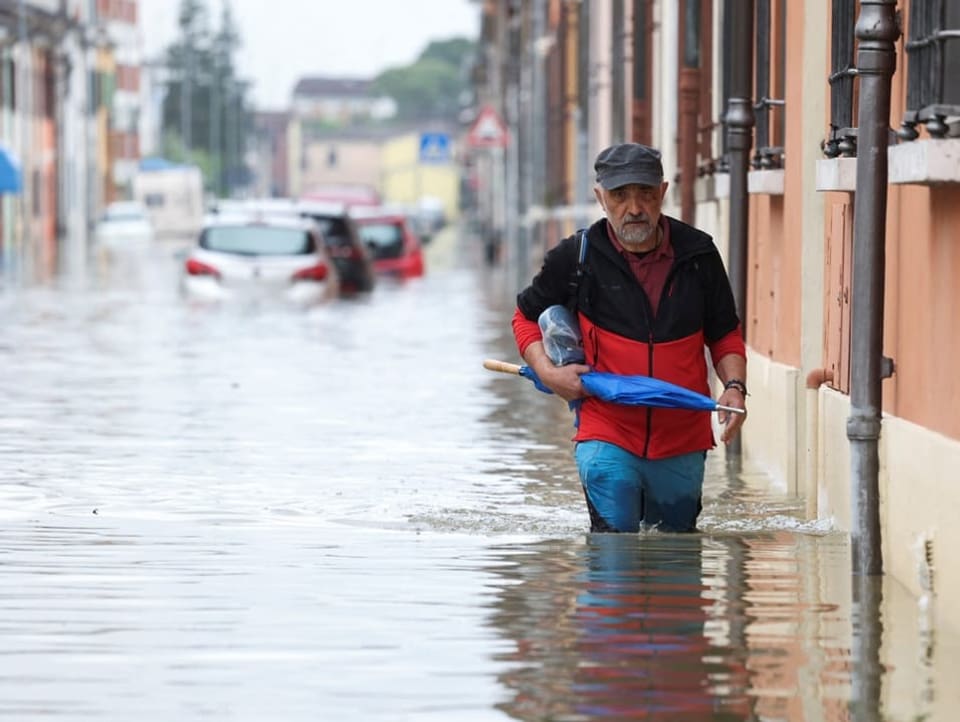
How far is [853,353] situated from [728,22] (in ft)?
24.1

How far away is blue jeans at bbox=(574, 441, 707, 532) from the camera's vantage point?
29.8 feet

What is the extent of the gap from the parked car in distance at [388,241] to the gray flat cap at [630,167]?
3746 centimetres

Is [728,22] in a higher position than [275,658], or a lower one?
higher

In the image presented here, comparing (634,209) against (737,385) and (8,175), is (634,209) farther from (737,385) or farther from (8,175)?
(8,175)

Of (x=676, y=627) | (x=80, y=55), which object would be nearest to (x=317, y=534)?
(x=676, y=627)

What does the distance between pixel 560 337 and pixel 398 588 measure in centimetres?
95

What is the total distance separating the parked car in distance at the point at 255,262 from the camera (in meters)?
31.9

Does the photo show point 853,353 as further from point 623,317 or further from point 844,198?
point 844,198

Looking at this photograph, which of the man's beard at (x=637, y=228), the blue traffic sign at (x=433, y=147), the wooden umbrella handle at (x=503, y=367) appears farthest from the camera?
the blue traffic sign at (x=433, y=147)

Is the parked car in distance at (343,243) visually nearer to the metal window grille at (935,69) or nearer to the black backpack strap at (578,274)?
the black backpack strap at (578,274)

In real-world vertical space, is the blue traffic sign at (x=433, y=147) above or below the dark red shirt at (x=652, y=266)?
below

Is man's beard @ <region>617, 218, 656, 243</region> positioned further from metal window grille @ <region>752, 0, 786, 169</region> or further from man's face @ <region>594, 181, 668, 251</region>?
metal window grille @ <region>752, 0, 786, 169</region>

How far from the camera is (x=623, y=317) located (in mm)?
8953

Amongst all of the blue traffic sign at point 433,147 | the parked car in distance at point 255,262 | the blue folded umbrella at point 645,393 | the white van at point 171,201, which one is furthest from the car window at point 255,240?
the white van at point 171,201
